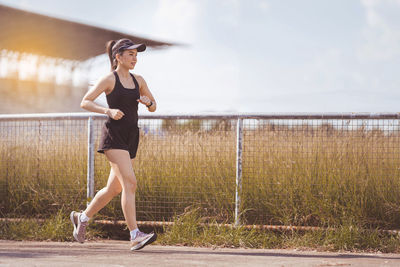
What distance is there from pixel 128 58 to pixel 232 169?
6.17 feet

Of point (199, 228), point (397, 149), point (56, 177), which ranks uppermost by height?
point (397, 149)

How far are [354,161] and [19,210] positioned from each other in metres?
4.08

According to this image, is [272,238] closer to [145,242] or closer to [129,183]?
[145,242]

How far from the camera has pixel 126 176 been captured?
4.87m

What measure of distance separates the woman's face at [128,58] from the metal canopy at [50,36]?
3391 cm

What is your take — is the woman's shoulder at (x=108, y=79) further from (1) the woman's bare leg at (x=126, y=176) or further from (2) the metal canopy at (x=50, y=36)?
(2) the metal canopy at (x=50, y=36)

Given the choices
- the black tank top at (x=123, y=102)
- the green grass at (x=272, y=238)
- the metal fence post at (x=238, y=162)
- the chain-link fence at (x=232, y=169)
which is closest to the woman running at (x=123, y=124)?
the black tank top at (x=123, y=102)

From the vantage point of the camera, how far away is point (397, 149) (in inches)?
217

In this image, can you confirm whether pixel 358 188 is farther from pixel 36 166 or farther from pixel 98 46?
pixel 98 46

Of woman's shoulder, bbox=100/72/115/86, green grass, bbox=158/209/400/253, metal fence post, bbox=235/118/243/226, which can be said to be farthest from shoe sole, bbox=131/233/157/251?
woman's shoulder, bbox=100/72/115/86

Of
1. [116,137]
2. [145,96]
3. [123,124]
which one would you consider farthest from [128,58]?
[116,137]

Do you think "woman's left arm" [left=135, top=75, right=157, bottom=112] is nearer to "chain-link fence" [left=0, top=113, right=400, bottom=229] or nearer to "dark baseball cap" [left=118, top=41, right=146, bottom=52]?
"dark baseball cap" [left=118, top=41, right=146, bottom=52]

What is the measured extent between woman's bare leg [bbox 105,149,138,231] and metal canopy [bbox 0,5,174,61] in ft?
112

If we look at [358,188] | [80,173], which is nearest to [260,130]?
[358,188]
